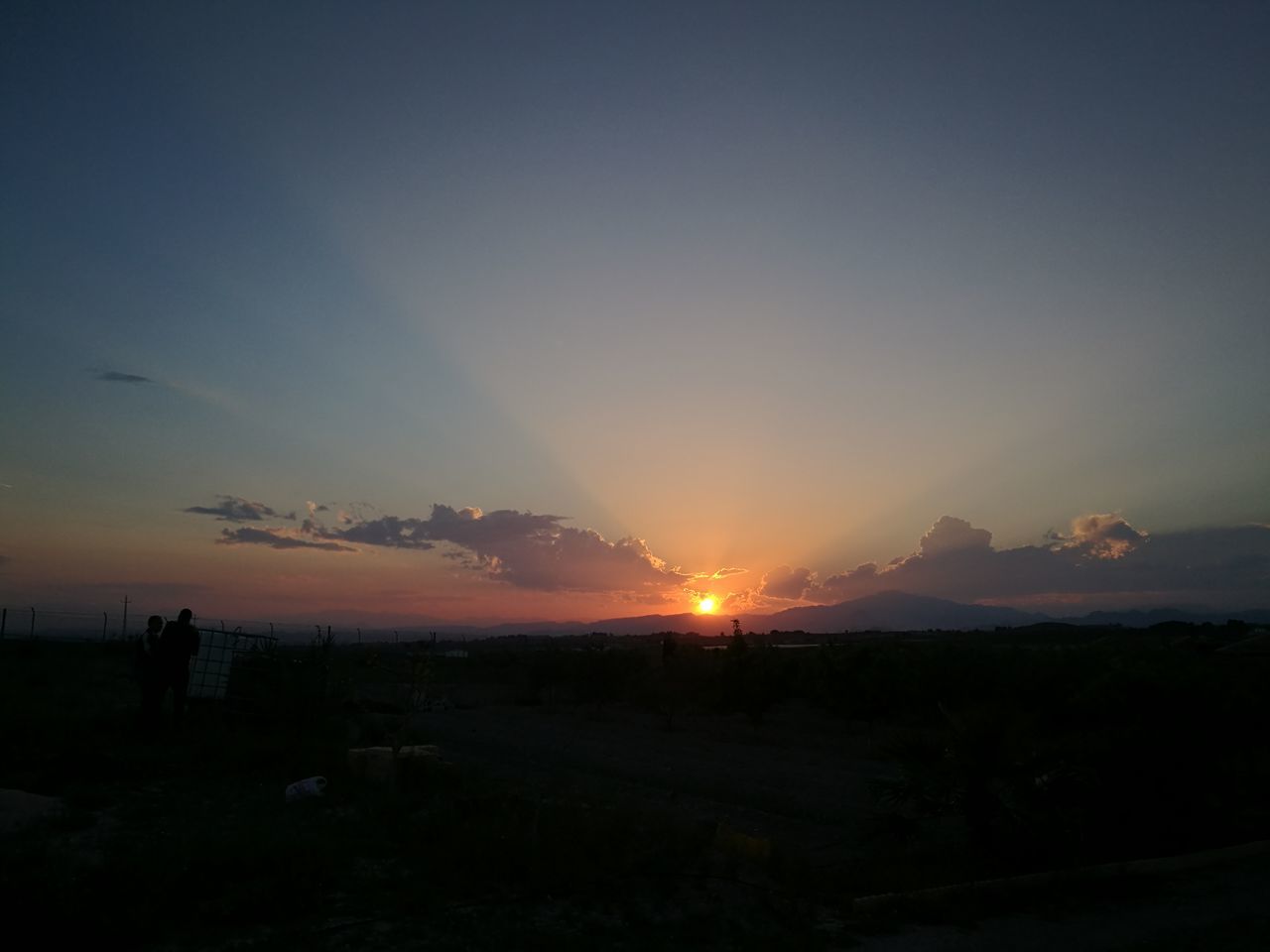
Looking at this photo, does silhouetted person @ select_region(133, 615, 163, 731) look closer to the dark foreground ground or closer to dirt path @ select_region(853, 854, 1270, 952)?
the dark foreground ground

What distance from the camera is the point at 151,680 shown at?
53.4 ft

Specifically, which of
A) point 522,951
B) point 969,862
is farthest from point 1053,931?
point 522,951

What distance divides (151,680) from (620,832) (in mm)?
10262

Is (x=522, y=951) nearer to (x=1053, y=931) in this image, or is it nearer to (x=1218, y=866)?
(x=1053, y=931)

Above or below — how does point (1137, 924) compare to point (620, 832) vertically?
below

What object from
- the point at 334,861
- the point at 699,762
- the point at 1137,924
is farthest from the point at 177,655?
the point at 1137,924

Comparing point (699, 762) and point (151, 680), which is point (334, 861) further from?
point (699, 762)

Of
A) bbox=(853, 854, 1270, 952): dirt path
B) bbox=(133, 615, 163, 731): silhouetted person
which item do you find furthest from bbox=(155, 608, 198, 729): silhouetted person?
bbox=(853, 854, 1270, 952): dirt path

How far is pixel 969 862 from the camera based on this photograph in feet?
35.3

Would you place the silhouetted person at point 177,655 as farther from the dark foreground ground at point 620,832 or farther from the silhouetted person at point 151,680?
the dark foreground ground at point 620,832

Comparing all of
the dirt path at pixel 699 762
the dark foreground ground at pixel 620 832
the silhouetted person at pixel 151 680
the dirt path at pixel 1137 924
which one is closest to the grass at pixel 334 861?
the dark foreground ground at pixel 620 832

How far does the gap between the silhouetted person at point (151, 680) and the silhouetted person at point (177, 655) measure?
0.17ft

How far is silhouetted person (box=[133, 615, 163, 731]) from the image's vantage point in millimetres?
16156

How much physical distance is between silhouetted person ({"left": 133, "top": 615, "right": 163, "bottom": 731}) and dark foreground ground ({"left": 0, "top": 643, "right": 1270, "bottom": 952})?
0.41 meters
